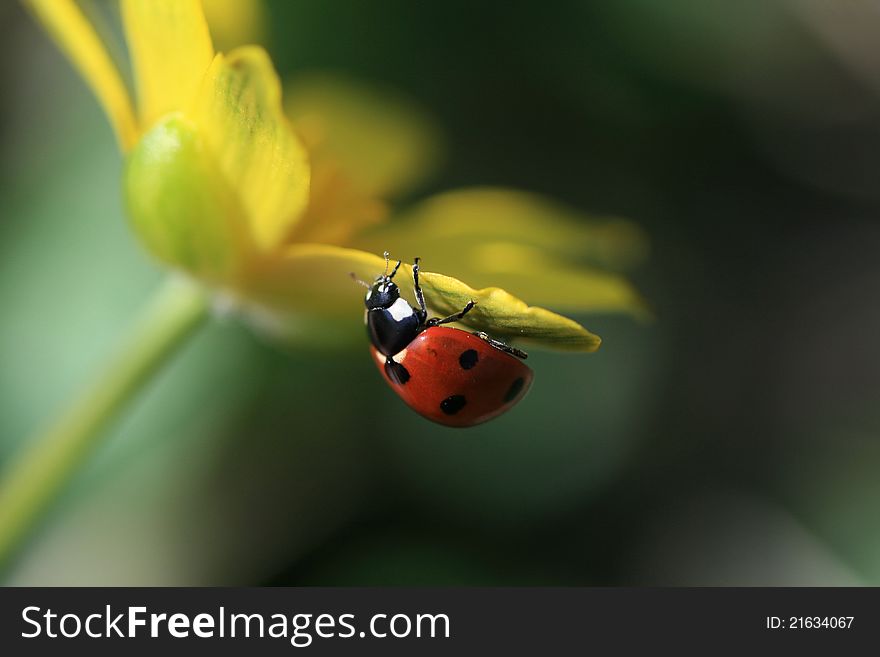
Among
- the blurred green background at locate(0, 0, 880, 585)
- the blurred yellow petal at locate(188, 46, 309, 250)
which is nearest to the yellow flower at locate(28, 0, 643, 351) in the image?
the blurred yellow petal at locate(188, 46, 309, 250)

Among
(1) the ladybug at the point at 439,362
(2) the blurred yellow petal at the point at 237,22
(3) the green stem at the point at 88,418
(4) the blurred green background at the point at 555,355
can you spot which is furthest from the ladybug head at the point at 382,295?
(4) the blurred green background at the point at 555,355

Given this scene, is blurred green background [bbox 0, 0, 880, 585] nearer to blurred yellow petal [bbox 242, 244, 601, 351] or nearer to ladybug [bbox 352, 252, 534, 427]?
blurred yellow petal [bbox 242, 244, 601, 351]

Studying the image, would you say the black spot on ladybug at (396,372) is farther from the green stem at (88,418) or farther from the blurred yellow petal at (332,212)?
the green stem at (88,418)

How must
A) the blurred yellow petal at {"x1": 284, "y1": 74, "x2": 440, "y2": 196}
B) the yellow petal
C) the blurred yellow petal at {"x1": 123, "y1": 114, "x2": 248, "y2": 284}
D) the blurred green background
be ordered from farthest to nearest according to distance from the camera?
the blurred green background < the blurred yellow petal at {"x1": 284, "y1": 74, "x2": 440, "y2": 196} < the yellow petal < the blurred yellow petal at {"x1": 123, "y1": 114, "x2": 248, "y2": 284}

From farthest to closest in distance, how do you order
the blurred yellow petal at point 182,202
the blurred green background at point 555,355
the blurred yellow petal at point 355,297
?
the blurred green background at point 555,355
the blurred yellow petal at point 182,202
the blurred yellow petal at point 355,297

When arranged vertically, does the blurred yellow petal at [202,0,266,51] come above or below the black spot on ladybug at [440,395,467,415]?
above

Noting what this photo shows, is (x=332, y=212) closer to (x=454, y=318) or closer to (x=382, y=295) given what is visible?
(x=382, y=295)

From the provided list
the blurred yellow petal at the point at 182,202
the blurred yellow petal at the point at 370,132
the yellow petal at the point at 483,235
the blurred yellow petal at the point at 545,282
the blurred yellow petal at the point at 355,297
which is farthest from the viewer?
the blurred yellow petal at the point at 370,132

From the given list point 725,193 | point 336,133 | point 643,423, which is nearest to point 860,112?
point 725,193
